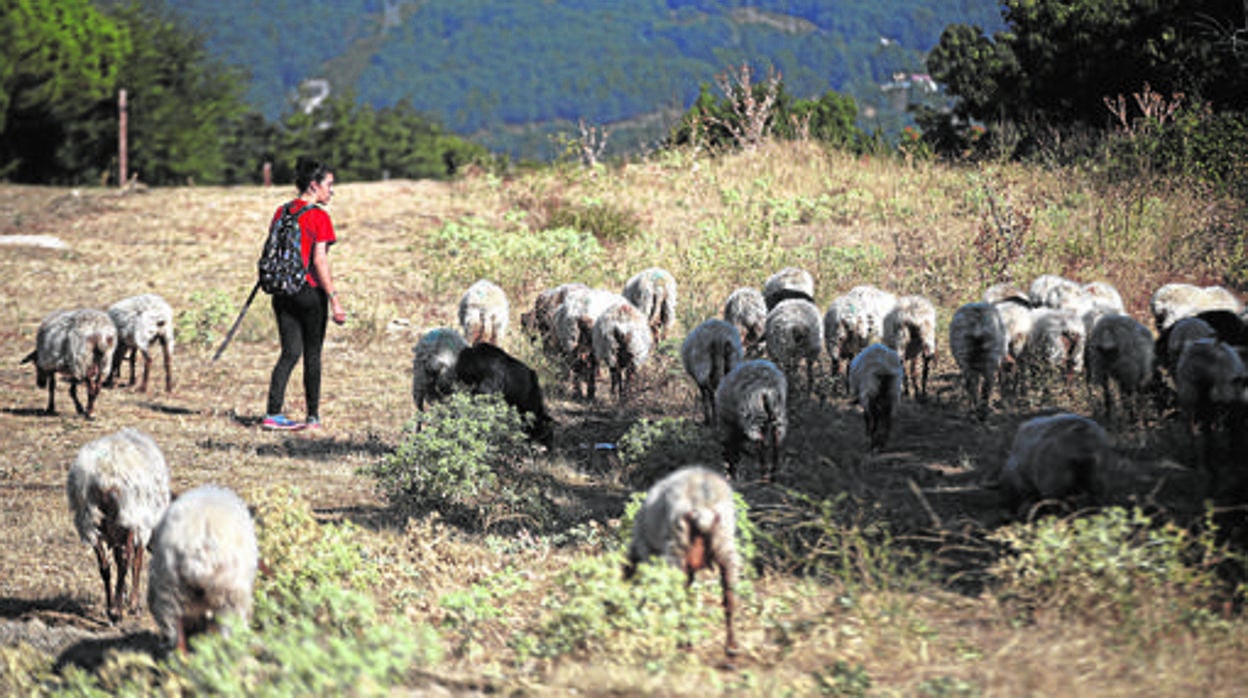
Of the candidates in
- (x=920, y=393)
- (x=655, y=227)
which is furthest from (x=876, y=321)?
(x=655, y=227)

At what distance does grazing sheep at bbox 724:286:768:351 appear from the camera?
12352 mm

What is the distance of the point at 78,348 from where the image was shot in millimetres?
10992

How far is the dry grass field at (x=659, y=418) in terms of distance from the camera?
216 inches

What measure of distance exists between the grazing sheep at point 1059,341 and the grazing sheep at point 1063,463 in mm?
3565

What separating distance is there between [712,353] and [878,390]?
1618 mm

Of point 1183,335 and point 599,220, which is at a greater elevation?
point 599,220

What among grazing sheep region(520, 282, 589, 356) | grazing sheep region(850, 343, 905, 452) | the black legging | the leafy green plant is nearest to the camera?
grazing sheep region(850, 343, 905, 452)

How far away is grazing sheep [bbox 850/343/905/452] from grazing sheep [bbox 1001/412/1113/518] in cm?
220

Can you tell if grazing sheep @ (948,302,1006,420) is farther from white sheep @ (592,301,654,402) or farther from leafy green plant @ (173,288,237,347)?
leafy green plant @ (173,288,237,347)

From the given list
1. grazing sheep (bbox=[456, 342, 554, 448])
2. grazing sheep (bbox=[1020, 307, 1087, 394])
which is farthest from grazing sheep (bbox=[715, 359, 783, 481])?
grazing sheep (bbox=[1020, 307, 1087, 394])

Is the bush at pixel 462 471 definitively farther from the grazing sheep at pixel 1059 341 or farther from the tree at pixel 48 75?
the tree at pixel 48 75

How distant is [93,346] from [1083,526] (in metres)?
8.55

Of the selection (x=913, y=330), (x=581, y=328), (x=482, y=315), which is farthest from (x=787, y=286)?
(x=482, y=315)

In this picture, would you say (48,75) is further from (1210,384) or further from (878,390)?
(1210,384)
